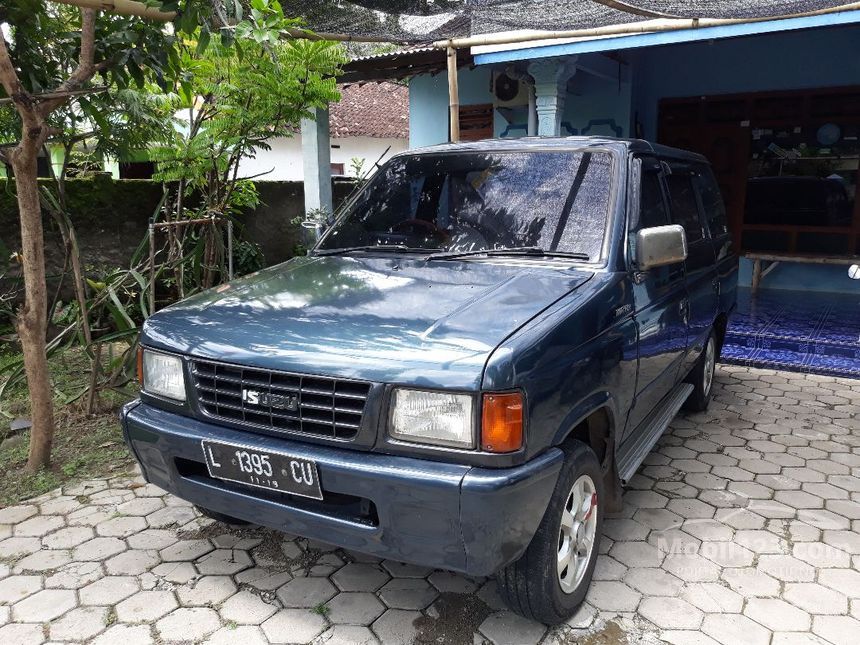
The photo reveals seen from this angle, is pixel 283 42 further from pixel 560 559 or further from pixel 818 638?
pixel 818 638

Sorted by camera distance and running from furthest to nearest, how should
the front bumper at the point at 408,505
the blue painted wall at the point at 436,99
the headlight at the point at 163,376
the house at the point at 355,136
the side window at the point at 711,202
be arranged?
the house at the point at 355,136 < the blue painted wall at the point at 436,99 < the side window at the point at 711,202 < the headlight at the point at 163,376 < the front bumper at the point at 408,505

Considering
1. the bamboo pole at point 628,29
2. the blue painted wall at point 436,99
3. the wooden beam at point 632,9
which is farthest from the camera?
the blue painted wall at point 436,99

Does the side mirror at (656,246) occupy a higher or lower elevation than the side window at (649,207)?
lower

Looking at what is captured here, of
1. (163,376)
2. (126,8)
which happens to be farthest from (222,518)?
(126,8)

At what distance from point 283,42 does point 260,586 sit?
12.2 ft

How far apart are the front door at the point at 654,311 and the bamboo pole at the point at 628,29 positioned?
215 cm

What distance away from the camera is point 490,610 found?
8.94 ft

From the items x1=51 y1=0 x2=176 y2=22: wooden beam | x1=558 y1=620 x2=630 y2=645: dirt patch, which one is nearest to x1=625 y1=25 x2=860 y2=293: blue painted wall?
x1=51 y1=0 x2=176 y2=22: wooden beam

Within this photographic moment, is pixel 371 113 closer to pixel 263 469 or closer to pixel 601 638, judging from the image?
pixel 263 469

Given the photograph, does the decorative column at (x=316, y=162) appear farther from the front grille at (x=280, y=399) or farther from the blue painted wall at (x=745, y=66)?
the front grille at (x=280, y=399)

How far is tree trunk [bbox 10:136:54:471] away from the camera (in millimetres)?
3494

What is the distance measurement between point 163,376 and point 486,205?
1660 millimetres

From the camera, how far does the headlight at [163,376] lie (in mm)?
2656

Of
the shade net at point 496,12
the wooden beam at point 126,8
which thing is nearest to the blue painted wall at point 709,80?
the shade net at point 496,12
